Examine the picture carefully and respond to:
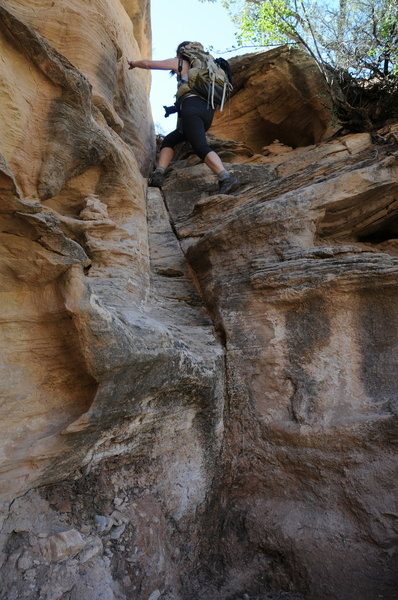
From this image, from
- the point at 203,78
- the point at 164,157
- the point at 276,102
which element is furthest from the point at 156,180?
the point at 276,102

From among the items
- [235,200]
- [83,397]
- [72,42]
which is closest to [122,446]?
[83,397]

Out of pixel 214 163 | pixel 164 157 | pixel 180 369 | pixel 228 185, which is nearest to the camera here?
pixel 180 369

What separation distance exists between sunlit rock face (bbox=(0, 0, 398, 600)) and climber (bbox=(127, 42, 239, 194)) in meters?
0.63

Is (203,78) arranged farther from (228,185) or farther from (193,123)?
(228,185)

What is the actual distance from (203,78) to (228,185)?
1.74 metres

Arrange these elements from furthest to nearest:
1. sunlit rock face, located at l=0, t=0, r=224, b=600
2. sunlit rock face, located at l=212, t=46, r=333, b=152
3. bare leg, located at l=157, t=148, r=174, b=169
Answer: sunlit rock face, located at l=212, t=46, r=333, b=152
bare leg, located at l=157, t=148, r=174, b=169
sunlit rock face, located at l=0, t=0, r=224, b=600

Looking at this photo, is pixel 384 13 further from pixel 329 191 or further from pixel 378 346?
pixel 378 346

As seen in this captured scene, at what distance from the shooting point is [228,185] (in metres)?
5.21

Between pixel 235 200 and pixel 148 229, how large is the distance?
1.13 metres

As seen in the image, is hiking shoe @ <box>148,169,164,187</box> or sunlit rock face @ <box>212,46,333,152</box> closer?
hiking shoe @ <box>148,169,164,187</box>

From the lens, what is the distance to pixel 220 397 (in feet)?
11.4

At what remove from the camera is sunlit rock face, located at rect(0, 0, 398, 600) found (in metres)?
2.68

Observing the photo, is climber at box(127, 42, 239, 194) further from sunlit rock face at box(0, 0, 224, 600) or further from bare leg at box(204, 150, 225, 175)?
sunlit rock face at box(0, 0, 224, 600)

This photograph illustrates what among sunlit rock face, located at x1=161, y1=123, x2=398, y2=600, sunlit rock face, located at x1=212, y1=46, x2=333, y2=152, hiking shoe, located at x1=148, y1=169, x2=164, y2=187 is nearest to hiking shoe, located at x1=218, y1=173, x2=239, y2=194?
sunlit rock face, located at x1=161, y1=123, x2=398, y2=600
